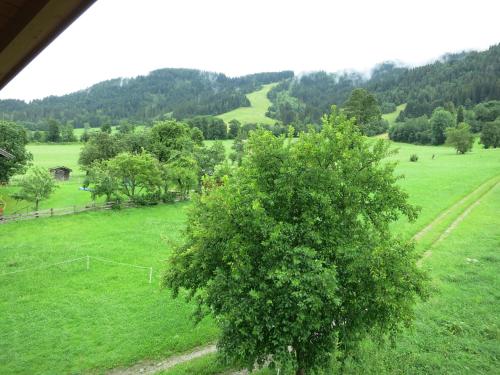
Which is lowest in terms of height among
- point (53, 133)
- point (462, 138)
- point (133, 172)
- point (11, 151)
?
point (133, 172)

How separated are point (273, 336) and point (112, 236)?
2854 centimetres

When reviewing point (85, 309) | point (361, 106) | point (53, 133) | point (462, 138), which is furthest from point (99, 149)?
point (462, 138)

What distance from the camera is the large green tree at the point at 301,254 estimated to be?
1129 cm

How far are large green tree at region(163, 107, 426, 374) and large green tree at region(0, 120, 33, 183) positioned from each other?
4966cm

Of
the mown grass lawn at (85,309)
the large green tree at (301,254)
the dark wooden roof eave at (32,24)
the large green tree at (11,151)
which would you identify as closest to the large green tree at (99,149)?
the large green tree at (11,151)

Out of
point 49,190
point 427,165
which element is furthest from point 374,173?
point 427,165

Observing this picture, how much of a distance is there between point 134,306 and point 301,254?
14790mm

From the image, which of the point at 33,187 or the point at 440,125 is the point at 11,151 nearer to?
the point at 33,187

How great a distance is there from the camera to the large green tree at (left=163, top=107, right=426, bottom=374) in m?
11.3

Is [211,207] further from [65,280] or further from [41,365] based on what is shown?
[65,280]

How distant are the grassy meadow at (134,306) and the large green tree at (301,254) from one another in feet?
12.4

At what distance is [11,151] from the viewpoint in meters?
53.5

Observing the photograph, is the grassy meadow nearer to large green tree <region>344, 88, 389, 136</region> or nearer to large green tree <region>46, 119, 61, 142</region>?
large green tree <region>344, 88, 389, 136</region>

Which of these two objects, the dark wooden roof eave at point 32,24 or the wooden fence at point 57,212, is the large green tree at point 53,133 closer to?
the wooden fence at point 57,212
